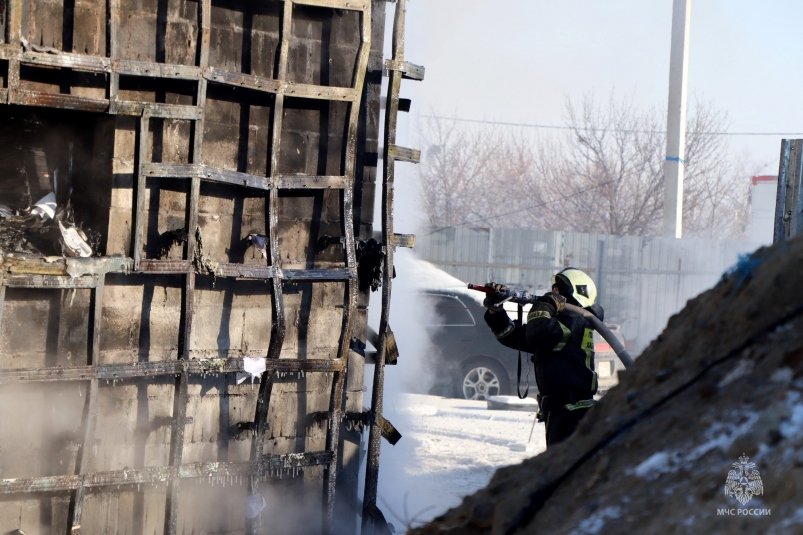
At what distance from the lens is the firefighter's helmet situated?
6496 millimetres

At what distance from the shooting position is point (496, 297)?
21.3 feet

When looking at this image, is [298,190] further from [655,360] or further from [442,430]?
[442,430]

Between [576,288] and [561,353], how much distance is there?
0.49 meters

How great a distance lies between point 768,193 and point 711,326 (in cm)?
2304

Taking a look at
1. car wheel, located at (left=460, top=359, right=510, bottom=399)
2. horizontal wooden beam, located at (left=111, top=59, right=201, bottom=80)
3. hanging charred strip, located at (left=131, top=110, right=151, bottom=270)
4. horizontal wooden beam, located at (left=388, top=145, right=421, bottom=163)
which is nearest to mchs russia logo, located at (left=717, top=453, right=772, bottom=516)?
hanging charred strip, located at (left=131, top=110, right=151, bottom=270)

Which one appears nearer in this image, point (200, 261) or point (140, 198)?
point (140, 198)

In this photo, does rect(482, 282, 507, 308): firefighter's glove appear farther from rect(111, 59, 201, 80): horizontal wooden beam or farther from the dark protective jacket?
rect(111, 59, 201, 80): horizontal wooden beam

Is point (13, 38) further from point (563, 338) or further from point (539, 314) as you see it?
point (563, 338)

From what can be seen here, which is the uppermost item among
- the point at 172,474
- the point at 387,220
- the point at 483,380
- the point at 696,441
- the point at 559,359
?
the point at 387,220

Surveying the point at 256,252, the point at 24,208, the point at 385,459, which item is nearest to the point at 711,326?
the point at 256,252

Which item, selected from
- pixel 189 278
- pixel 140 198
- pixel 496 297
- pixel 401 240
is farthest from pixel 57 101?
pixel 496 297

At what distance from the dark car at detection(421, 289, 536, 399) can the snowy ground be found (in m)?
0.79

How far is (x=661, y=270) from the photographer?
23.8m

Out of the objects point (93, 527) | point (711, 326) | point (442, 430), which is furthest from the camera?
point (442, 430)
